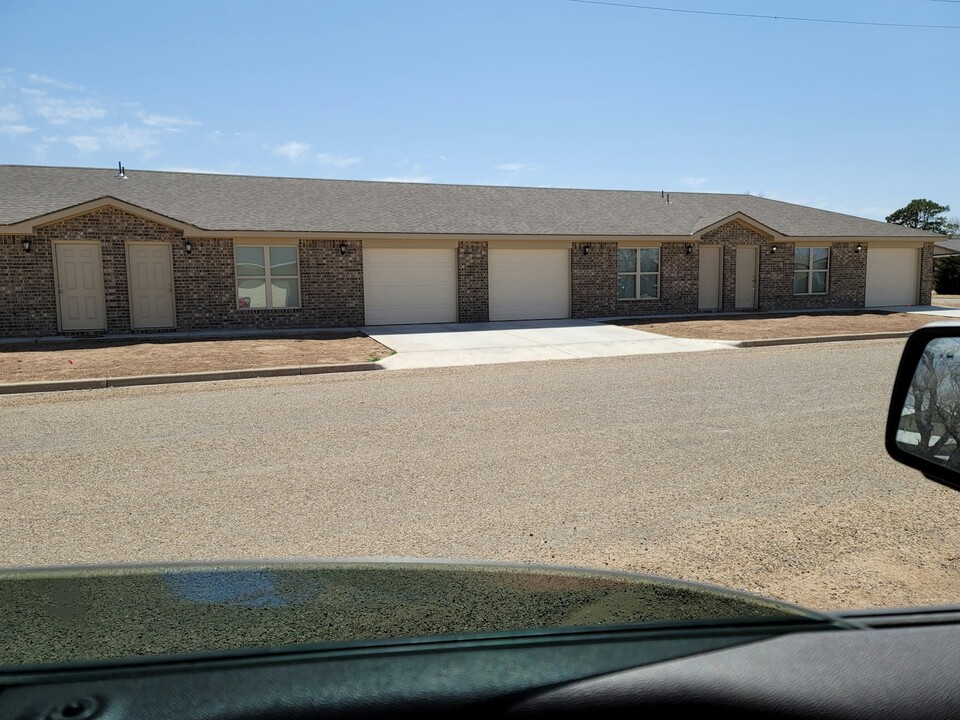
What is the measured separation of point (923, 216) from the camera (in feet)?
265

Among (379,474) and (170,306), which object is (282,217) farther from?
(379,474)

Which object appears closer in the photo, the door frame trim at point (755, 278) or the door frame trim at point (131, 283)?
the door frame trim at point (131, 283)

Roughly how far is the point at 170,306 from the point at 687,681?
20316mm

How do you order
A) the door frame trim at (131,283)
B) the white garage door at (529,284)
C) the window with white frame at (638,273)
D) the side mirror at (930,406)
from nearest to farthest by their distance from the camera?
1. the side mirror at (930,406)
2. the door frame trim at (131,283)
3. the white garage door at (529,284)
4. the window with white frame at (638,273)

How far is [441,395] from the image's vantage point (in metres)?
10.4

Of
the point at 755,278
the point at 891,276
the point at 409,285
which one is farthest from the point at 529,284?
the point at 891,276

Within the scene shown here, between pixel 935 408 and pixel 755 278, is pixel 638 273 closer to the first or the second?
pixel 755 278

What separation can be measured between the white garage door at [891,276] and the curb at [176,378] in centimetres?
2216

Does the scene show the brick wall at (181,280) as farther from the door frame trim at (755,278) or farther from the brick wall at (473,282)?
the door frame trim at (755,278)

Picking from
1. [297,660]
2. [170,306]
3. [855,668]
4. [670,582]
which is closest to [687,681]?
[855,668]

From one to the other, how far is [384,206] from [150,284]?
299 inches

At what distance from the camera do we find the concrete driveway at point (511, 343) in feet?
49.0

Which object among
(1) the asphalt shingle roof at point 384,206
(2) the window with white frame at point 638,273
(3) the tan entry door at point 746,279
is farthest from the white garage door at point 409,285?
(3) the tan entry door at point 746,279

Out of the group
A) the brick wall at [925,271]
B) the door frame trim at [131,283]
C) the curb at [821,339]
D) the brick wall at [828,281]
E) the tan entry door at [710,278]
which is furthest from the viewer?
the brick wall at [925,271]
